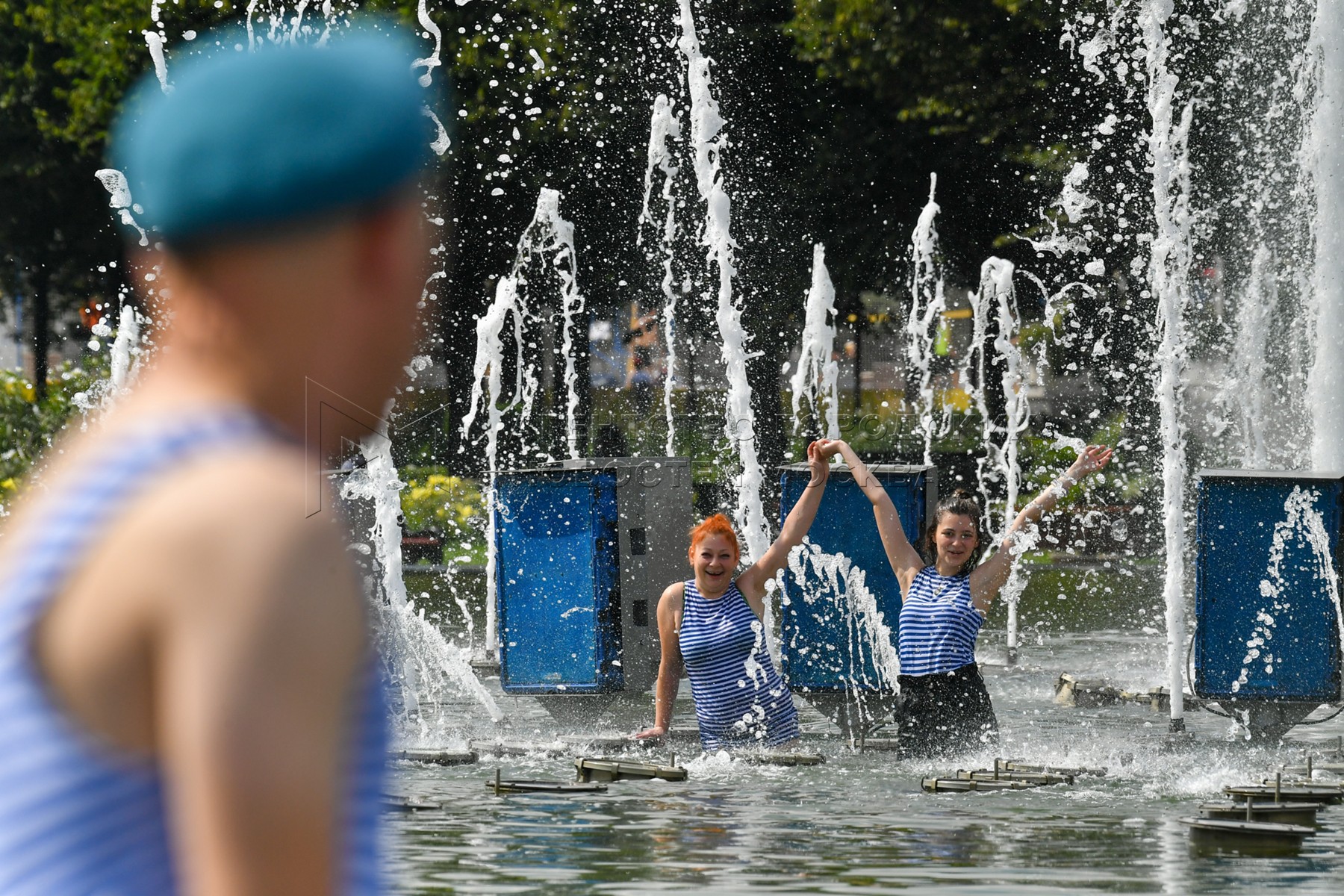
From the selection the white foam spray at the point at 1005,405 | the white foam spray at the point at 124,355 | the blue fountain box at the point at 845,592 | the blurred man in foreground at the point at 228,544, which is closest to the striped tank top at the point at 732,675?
the blue fountain box at the point at 845,592

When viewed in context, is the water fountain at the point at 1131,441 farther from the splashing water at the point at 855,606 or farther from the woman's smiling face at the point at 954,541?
the woman's smiling face at the point at 954,541

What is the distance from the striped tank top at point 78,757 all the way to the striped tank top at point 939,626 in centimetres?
677

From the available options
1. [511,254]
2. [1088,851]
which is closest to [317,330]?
[1088,851]

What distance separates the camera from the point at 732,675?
8.55 meters

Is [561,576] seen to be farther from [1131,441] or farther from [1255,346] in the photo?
[1131,441]

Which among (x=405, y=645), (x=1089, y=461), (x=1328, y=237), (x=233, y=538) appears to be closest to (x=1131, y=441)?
(x=1328, y=237)

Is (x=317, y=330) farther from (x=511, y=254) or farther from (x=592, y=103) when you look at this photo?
(x=511, y=254)

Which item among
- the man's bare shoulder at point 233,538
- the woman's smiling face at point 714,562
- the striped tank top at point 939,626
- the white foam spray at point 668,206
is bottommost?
the striped tank top at point 939,626

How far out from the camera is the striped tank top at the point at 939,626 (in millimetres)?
7852

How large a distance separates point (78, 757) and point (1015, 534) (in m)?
7.14

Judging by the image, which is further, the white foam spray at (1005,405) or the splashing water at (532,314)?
the splashing water at (532,314)

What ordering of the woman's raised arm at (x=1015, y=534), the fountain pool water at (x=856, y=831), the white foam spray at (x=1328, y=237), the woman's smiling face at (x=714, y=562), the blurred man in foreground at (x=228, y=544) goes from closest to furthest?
the blurred man in foreground at (x=228, y=544), the fountain pool water at (x=856, y=831), the woman's raised arm at (x=1015, y=534), the woman's smiling face at (x=714, y=562), the white foam spray at (x=1328, y=237)

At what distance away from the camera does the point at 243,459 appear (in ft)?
3.75

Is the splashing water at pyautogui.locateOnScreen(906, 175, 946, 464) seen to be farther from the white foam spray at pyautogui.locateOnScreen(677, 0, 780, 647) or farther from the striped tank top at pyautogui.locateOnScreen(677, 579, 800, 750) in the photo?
the striped tank top at pyautogui.locateOnScreen(677, 579, 800, 750)
